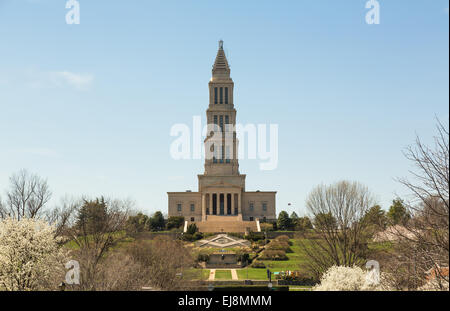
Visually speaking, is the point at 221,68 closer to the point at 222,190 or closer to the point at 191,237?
the point at 222,190

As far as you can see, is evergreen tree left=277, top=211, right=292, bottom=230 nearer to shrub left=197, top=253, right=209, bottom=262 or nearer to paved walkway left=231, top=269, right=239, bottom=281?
shrub left=197, top=253, right=209, bottom=262

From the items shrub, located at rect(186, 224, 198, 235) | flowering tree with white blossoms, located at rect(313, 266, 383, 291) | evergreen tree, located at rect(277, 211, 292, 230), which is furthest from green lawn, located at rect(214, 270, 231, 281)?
evergreen tree, located at rect(277, 211, 292, 230)

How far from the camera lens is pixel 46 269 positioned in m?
31.0

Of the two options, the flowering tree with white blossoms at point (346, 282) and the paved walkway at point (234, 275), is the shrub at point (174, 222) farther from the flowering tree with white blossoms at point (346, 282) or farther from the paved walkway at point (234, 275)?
the flowering tree with white blossoms at point (346, 282)

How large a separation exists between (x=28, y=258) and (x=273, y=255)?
33.8m

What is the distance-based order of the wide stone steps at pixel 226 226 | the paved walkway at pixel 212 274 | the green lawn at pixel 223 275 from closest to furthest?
the paved walkway at pixel 212 274
the green lawn at pixel 223 275
the wide stone steps at pixel 226 226

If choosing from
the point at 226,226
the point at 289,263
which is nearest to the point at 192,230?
the point at 226,226

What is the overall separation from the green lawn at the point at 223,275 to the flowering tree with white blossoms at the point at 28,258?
60.3ft

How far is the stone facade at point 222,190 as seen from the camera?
318 feet

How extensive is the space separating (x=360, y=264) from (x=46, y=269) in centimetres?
2308

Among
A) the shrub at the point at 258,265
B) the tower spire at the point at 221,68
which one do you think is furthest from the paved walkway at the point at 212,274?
the tower spire at the point at 221,68
